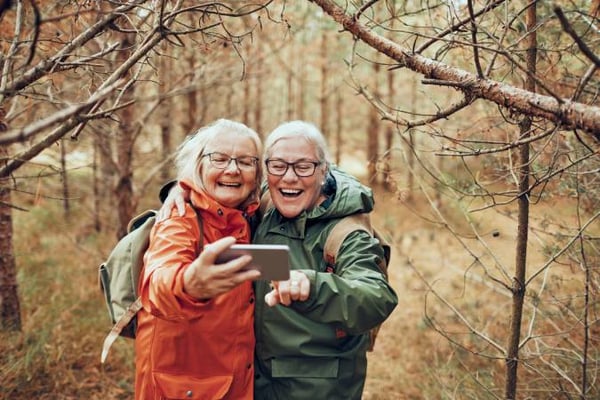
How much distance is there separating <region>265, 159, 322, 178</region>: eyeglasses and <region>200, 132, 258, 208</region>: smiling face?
11 centimetres

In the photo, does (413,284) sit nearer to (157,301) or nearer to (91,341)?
(91,341)

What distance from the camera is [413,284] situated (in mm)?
8172

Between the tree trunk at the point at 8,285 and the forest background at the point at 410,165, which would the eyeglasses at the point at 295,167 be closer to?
the forest background at the point at 410,165

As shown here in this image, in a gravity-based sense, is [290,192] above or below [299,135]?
below

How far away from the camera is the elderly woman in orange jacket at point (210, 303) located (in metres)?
2.10

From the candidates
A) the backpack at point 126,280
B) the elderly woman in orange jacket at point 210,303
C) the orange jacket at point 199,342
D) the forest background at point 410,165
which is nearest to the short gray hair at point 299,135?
the elderly woman in orange jacket at point 210,303

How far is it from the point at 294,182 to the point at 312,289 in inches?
28.9

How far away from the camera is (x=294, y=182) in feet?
8.20

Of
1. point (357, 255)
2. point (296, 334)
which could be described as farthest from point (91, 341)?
point (357, 255)

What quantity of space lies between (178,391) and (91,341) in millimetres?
2794

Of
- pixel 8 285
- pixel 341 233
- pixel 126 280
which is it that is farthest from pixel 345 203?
pixel 8 285

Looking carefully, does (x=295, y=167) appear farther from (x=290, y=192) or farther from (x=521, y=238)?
(x=521, y=238)

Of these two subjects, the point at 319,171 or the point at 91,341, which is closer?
the point at 319,171

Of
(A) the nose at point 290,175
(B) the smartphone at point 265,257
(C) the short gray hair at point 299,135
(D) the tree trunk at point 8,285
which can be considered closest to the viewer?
(B) the smartphone at point 265,257
